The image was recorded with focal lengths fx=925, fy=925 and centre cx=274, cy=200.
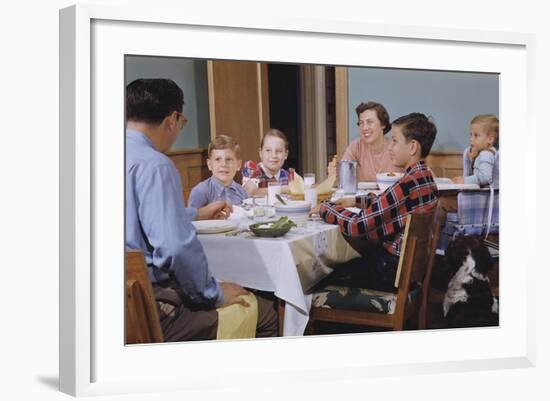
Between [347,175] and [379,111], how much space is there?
1.00 feet

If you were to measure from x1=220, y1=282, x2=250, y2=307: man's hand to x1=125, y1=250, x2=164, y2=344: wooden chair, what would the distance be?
287mm

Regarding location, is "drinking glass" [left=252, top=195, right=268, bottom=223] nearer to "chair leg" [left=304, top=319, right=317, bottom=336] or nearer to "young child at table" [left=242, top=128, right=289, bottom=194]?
"young child at table" [left=242, top=128, right=289, bottom=194]

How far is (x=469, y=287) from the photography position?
4082mm

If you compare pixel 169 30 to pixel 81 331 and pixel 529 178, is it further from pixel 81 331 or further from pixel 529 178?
pixel 529 178

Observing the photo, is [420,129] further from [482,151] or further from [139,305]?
[139,305]

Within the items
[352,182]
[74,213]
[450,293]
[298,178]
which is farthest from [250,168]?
[450,293]

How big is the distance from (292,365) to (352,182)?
2.59 ft

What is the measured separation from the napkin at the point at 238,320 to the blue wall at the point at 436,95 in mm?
822

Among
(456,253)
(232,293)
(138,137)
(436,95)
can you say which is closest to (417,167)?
(436,95)

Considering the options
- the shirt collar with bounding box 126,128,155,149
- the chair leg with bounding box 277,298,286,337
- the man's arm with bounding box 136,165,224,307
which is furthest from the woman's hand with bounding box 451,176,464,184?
the shirt collar with bounding box 126,128,155,149

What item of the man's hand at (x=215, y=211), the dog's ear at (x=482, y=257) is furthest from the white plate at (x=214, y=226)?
the dog's ear at (x=482, y=257)

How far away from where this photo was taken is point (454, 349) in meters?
4.01

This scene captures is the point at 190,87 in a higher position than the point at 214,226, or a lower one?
higher

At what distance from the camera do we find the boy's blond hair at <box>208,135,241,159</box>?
3.65 metres
